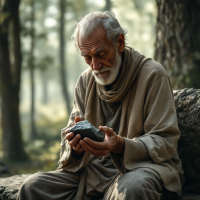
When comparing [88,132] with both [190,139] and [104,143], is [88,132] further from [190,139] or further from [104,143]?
[190,139]

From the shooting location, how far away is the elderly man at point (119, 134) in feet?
8.35

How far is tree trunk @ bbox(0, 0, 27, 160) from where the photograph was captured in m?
9.09

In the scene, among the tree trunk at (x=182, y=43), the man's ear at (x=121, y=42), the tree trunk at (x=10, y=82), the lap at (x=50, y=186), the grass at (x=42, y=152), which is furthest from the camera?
the tree trunk at (x=10, y=82)

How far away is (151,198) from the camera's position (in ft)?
7.75

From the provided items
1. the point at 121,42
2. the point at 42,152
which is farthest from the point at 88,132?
the point at 42,152

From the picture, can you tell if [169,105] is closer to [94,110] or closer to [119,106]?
[119,106]

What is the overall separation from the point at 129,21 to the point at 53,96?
41.6 meters

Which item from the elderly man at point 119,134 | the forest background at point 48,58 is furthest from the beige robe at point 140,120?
the forest background at point 48,58

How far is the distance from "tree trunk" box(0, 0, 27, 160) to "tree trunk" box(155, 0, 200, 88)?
574 centimetres

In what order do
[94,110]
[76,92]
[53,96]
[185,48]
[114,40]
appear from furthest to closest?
1. [53,96]
2. [185,48]
3. [76,92]
4. [94,110]
5. [114,40]

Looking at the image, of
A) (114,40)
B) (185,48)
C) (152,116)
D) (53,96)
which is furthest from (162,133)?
(53,96)

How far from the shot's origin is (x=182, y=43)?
523cm

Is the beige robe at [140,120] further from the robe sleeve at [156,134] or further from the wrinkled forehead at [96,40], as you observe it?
the wrinkled forehead at [96,40]

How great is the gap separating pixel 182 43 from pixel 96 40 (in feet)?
9.02
